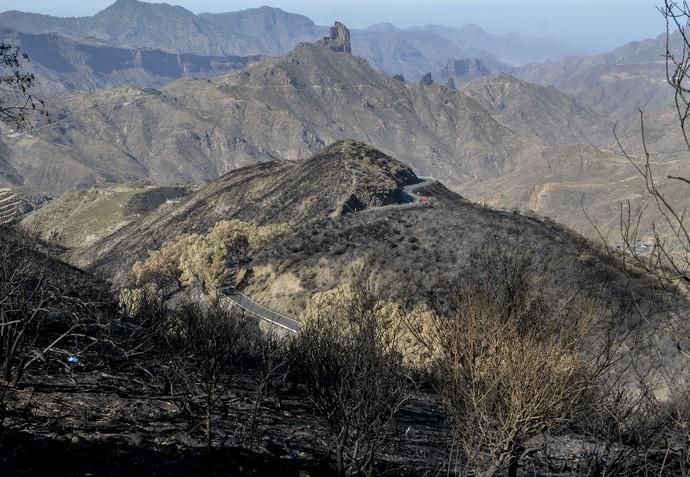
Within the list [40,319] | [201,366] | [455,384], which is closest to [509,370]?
[455,384]

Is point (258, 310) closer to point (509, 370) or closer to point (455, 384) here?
point (455, 384)

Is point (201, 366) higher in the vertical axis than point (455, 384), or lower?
lower

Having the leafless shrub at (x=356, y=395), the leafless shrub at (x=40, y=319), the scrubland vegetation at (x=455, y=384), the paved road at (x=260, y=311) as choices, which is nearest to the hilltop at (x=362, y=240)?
the paved road at (x=260, y=311)

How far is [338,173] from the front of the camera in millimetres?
112250

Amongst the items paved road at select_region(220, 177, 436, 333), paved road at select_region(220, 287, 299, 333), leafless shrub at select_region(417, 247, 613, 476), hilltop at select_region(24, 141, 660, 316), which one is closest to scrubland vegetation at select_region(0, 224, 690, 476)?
leafless shrub at select_region(417, 247, 613, 476)

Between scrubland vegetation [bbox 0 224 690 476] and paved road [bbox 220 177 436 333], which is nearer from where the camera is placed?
scrubland vegetation [bbox 0 224 690 476]

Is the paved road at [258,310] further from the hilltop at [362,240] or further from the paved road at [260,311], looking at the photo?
the hilltop at [362,240]

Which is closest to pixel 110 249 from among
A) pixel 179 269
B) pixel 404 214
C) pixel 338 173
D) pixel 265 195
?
pixel 265 195

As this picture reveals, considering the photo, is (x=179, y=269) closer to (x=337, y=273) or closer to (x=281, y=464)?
(x=337, y=273)

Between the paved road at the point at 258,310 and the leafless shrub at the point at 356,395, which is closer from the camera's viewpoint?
the leafless shrub at the point at 356,395

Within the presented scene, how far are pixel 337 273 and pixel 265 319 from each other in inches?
353

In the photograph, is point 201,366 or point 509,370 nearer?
point 509,370

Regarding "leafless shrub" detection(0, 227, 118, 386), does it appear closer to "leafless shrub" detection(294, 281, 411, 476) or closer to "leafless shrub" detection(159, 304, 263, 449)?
"leafless shrub" detection(159, 304, 263, 449)

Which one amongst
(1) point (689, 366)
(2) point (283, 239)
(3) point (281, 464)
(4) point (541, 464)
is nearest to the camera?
(3) point (281, 464)
